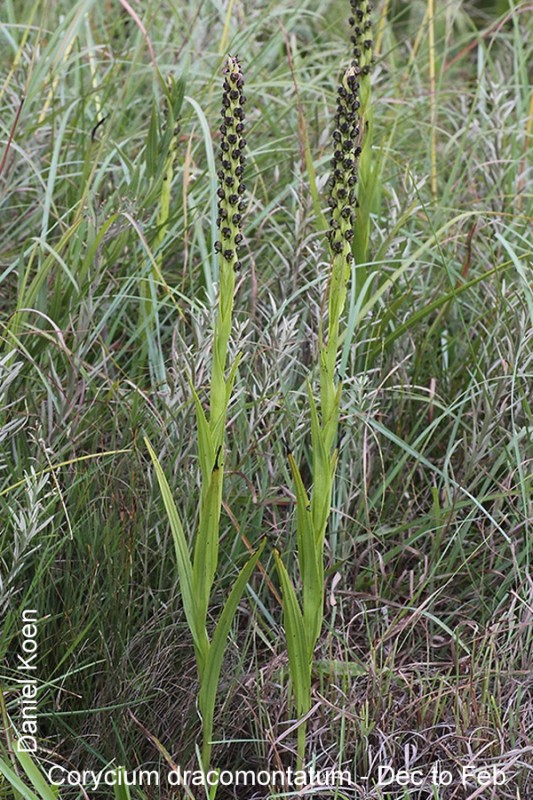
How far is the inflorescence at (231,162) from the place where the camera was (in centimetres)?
167

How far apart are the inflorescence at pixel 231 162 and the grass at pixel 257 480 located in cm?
24

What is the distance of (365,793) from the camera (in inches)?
74.2

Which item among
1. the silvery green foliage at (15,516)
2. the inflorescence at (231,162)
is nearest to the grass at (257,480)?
the silvery green foliage at (15,516)

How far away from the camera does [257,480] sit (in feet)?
7.86

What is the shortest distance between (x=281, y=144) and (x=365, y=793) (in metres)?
2.32

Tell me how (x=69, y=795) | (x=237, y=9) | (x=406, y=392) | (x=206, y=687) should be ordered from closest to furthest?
1. (x=206, y=687)
2. (x=69, y=795)
3. (x=406, y=392)
4. (x=237, y=9)

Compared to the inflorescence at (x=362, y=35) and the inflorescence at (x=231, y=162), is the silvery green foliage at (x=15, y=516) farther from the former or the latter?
the inflorescence at (x=362, y=35)

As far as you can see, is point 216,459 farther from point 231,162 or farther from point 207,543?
point 231,162

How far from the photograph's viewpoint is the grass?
2031 mm

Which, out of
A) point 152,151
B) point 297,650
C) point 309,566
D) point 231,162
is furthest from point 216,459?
point 152,151

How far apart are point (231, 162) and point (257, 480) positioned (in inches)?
36.4

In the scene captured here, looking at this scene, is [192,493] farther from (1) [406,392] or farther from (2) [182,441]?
(1) [406,392]

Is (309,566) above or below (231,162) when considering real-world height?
below

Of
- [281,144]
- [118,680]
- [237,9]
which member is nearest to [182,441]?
[118,680]
